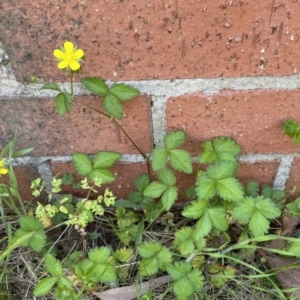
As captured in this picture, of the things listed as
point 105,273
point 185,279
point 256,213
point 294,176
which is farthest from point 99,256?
point 294,176

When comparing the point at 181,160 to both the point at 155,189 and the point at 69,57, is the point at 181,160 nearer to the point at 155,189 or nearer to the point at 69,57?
the point at 155,189

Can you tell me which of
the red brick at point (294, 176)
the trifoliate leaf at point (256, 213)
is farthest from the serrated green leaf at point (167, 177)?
the red brick at point (294, 176)

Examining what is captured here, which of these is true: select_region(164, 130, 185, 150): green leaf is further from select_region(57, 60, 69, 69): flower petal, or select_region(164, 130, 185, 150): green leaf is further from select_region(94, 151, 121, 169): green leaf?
select_region(57, 60, 69, 69): flower petal

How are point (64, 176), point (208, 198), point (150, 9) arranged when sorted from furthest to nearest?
point (64, 176)
point (208, 198)
point (150, 9)

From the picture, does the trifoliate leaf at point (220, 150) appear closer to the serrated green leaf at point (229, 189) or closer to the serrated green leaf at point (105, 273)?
the serrated green leaf at point (229, 189)

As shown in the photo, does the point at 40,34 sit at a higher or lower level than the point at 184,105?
higher

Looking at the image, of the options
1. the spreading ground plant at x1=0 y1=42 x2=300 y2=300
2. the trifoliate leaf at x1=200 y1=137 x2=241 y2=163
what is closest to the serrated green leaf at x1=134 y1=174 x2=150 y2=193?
the spreading ground plant at x1=0 y1=42 x2=300 y2=300

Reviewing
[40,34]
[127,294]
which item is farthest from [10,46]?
[127,294]

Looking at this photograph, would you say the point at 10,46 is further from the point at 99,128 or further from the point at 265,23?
the point at 265,23
